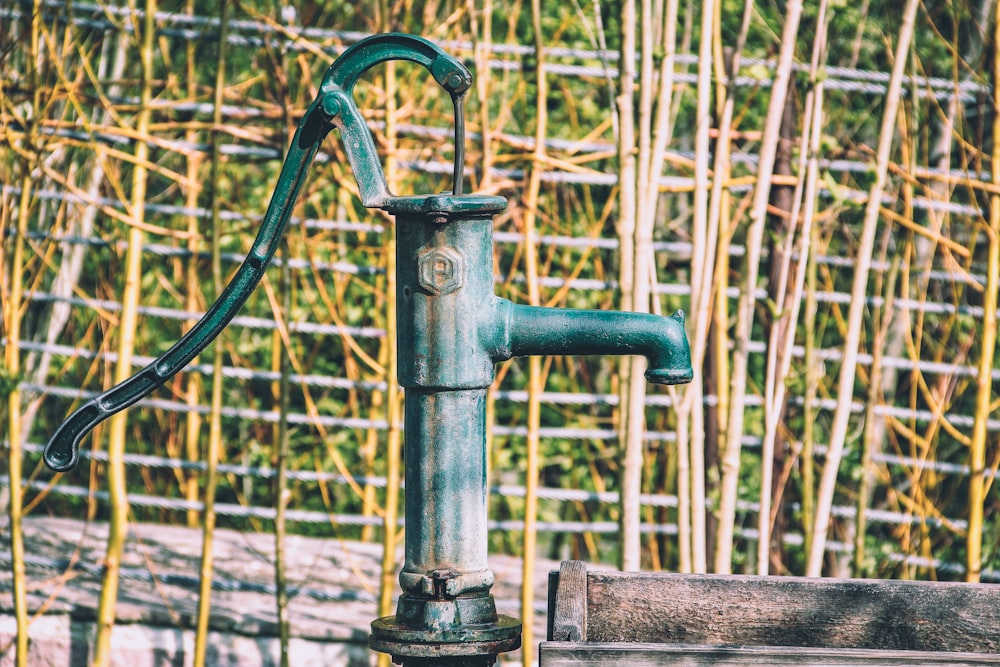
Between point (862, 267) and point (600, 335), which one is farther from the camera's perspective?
→ point (862, 267)

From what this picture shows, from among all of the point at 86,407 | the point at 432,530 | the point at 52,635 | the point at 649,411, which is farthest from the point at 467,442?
the point at 649,411

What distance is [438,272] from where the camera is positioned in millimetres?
1242

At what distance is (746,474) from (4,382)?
97.2 inches

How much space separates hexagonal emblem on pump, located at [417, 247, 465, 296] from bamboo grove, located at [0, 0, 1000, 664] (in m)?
0.95

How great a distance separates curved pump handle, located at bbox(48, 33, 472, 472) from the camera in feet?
4.13

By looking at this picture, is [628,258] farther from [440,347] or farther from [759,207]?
[440,347]

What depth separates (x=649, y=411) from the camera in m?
3.99

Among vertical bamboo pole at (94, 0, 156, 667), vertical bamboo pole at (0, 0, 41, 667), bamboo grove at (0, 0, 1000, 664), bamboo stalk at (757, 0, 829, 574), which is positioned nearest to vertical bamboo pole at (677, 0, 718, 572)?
bamboo grove at (0, 0, 1000, 664)

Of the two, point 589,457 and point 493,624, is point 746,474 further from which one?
point 493,624

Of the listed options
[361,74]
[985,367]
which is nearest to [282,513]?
[361,74]

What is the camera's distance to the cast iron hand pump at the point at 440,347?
1.24 metres

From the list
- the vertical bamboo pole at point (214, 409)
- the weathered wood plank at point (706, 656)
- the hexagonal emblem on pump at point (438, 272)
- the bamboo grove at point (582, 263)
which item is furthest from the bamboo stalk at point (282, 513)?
the weathered wood plank at point (706, 656)

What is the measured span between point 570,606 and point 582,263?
6.18 feet

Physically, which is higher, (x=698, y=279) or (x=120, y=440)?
(x=698, y=279)
